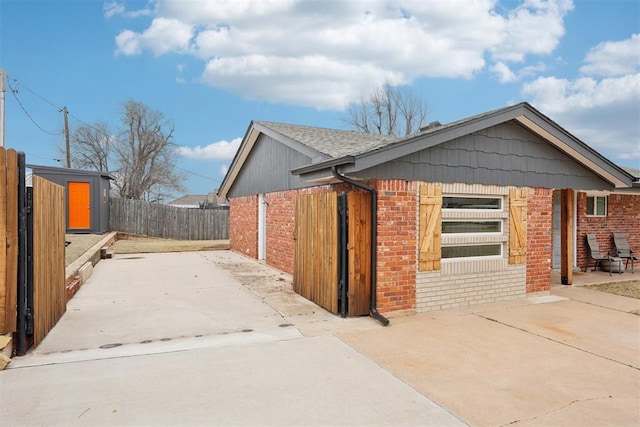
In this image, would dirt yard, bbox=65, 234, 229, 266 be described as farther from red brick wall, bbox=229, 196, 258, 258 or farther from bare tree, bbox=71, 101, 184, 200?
bare tree, bbox=71, 101, 184, 200

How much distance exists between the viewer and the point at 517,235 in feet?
24.5

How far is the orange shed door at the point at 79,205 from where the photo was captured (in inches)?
698

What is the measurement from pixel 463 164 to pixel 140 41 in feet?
45.5

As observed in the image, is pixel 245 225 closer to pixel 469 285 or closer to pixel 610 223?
pixel 469 285

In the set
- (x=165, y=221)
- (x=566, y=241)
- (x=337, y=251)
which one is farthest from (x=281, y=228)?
(x=165, y=221)

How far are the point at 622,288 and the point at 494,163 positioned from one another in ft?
14.6

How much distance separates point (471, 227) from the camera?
23.6 feet

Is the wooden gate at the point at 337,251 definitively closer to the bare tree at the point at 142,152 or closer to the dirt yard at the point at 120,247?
the dirt yard at the point at 120,247

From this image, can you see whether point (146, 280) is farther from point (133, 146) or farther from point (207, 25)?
point (133, 146)

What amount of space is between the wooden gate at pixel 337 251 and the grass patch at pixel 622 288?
5.61m

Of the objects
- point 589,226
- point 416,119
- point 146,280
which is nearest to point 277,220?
point 146,280

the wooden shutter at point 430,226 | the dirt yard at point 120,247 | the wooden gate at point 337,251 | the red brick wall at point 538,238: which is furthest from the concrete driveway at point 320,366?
Result: the dirt yard at point 120,247

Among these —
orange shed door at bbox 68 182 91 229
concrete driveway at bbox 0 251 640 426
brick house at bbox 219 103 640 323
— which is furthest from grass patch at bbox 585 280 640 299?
orange shed door at bbox 68 182 91 229

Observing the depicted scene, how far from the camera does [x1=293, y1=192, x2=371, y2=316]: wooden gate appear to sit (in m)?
6.25
